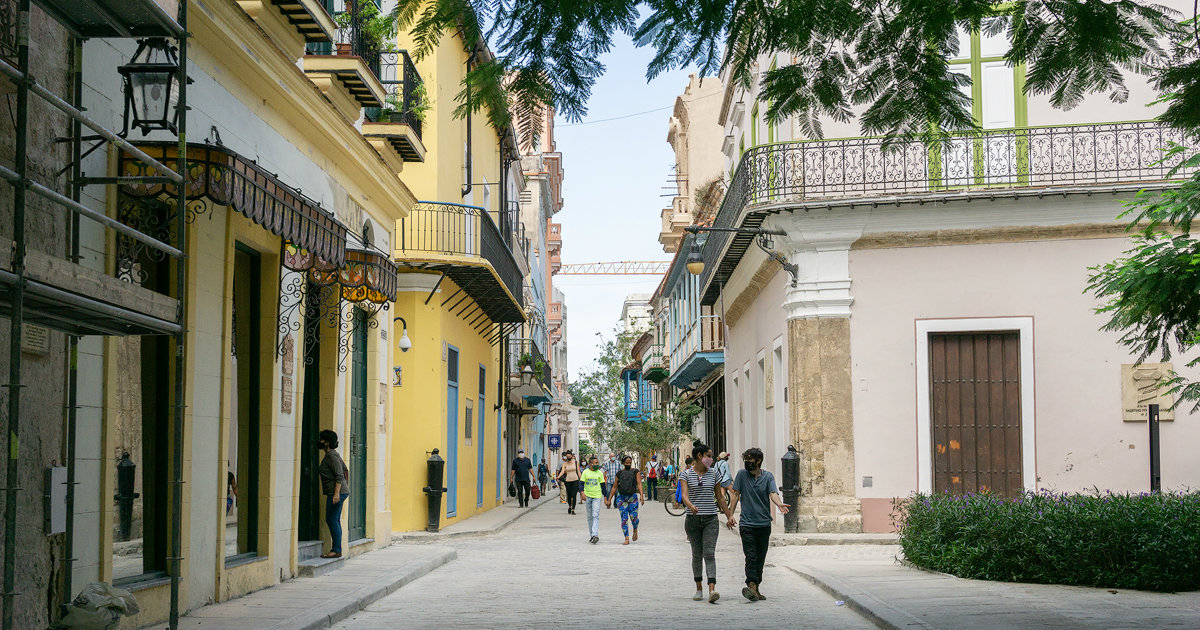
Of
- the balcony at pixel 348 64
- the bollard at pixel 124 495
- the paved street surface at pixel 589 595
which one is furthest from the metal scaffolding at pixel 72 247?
the balcony at pixel 348 64

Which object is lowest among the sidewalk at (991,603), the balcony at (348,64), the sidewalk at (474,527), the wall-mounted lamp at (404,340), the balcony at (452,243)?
the sidewalk at (474,527)

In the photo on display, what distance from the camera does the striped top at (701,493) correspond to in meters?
13.5

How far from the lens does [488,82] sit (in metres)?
7.62

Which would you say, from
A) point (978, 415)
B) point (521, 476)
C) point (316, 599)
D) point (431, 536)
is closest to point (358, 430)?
point (431, 536)

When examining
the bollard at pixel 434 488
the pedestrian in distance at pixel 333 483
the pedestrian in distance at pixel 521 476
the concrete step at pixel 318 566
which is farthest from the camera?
the pedestrian in distance at pixel 521 476

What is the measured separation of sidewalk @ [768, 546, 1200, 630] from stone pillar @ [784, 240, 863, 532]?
216 inches

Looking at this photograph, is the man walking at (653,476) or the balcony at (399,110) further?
the man walking at (653,476)

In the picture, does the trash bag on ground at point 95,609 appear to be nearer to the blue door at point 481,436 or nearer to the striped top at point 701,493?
the striped top at point 701,493

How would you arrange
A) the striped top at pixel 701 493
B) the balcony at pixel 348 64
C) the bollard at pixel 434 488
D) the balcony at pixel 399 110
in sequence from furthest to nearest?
the bollard at pixel 434 488, the balcony at pixel 399 110, the balcony at pixel 348 64, the striped top at pixel 701 493

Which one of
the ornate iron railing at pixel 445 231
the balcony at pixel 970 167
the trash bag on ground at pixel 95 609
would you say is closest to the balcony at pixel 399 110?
the ornate iron railing at pixel 445 231

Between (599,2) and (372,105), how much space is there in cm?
975

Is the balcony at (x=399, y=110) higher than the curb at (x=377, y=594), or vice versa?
the balcony at (x=399, y=110)

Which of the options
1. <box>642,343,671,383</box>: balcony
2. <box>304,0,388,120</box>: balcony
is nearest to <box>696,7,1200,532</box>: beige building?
<box>304,0,388,120</box>: balcony

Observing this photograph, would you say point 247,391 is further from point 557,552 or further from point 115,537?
point 557,552
